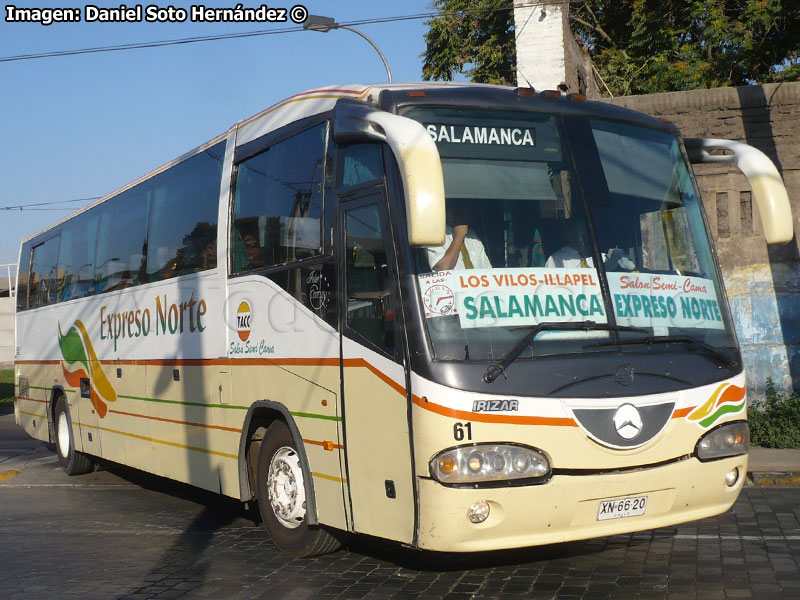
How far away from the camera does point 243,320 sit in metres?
8.05

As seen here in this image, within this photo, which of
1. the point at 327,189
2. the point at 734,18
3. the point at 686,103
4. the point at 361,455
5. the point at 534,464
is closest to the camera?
the point at 534,464

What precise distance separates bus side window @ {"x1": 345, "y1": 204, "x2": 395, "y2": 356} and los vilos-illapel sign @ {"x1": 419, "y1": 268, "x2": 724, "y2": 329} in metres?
0.33

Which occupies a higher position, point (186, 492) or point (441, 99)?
point (441, 99)

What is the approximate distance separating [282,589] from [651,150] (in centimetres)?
383

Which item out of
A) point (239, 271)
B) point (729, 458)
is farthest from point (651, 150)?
point (239, 271)

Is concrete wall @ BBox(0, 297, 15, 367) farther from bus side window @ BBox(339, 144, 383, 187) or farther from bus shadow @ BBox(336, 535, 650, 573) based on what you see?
bus side window @ BBox(339, 144, 383, 187)

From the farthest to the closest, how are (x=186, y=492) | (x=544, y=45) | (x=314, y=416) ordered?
1. (x=544, y=45)
2. (x=186, y=492)
3. (x=314, y=416)

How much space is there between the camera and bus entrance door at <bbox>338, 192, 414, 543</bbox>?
5.92 m

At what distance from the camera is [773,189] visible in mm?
6605

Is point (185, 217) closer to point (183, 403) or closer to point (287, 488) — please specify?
point (183, 403)

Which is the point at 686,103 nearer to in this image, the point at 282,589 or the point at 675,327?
the point at 675,327

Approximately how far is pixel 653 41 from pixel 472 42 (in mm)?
7205

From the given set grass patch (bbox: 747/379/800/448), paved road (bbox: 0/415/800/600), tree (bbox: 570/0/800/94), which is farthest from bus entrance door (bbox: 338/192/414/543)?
tree (bbox: 570/0/800/94)

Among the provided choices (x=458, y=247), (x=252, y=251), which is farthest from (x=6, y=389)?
(x=458, y=247)
